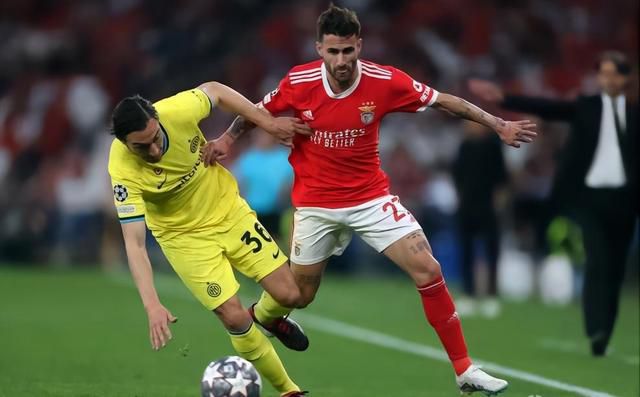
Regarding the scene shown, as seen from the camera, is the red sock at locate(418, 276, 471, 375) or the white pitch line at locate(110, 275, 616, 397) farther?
the white pitch line at locate(110, 275, 616, 397)

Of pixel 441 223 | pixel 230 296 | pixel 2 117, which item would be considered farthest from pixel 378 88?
pixel 2 117

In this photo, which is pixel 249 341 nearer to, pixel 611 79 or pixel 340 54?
pixel 340 54

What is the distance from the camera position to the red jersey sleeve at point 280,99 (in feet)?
29.7

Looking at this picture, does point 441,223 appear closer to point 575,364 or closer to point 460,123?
point 460,123

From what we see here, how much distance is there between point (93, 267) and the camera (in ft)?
75.5

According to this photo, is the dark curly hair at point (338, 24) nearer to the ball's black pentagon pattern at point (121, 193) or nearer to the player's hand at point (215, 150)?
the player's hand at point (215, 150)

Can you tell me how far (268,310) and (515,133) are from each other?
221 cm

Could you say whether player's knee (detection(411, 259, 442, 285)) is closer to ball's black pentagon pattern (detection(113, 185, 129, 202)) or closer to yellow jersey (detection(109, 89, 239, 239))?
yellow jersey (detection(109, 89, 239, 239))

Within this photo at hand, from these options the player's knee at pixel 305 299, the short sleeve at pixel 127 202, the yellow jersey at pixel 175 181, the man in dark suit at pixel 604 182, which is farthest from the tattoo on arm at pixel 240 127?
the man in dark suit at pixel 604 182

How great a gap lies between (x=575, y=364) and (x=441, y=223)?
33.1ft

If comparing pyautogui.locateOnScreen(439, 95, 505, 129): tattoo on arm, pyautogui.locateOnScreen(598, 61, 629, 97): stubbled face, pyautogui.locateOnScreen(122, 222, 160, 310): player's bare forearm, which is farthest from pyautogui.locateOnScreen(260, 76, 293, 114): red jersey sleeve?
pyautogui.locateOnScreen(598, 61, 629, 97): stubbled face

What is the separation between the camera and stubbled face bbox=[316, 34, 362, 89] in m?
8.59

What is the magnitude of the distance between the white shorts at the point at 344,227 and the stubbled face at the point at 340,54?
0.94 metres

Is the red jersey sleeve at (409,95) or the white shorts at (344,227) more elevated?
the red jersey sleeve at (409,95)
